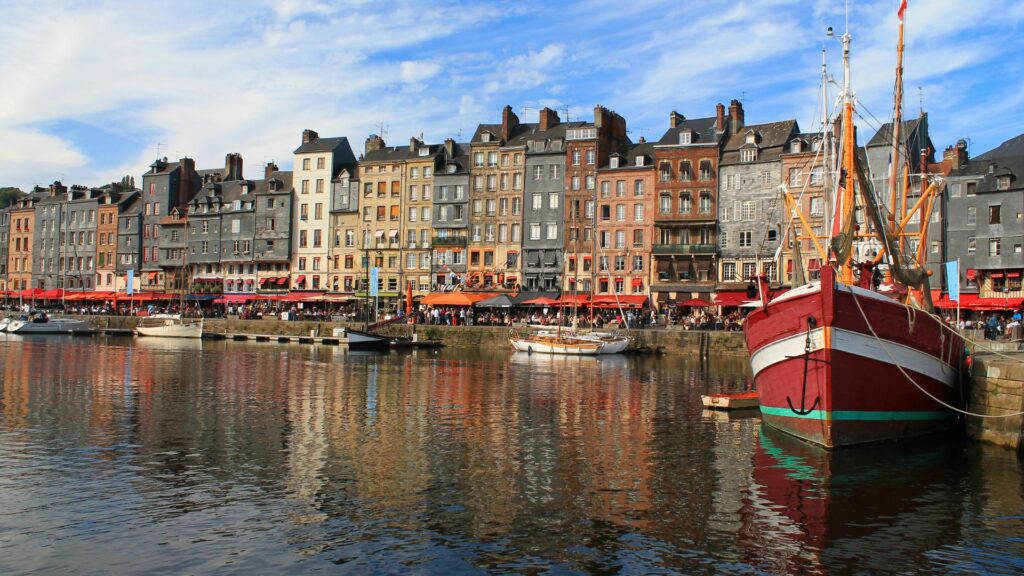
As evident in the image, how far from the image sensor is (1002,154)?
74.1 metres

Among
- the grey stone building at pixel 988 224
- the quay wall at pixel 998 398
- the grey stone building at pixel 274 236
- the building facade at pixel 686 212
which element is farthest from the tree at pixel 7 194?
the quay wall at pixel 998 398

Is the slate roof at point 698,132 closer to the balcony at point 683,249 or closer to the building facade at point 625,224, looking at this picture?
the building facade at point 625,224

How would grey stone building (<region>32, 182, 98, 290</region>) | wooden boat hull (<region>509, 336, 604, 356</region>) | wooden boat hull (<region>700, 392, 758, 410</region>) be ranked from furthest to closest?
grey stone building (<region>32, 182, 98, 290</region>) < wooden boat hull (<region>509, 336, 604, 356</region>) < wooden boat hull (<region>700, 392, 758, 410</region>)

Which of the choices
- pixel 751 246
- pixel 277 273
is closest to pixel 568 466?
pixel 751 246

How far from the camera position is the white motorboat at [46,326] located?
84812 millimetres

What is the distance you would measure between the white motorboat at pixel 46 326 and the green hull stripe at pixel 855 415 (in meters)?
78.4

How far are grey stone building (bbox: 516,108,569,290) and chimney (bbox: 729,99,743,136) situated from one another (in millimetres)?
15678

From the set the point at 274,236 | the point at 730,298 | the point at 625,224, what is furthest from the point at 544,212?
the point at 274,236

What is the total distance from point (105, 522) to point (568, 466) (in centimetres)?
988

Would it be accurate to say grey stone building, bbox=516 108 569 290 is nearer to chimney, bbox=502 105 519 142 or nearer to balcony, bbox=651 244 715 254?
chimney, bbox=502 105 519 142

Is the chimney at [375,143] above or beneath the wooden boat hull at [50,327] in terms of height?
above

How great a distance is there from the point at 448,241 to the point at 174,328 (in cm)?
2971

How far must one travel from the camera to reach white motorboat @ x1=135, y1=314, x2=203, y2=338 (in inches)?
3088

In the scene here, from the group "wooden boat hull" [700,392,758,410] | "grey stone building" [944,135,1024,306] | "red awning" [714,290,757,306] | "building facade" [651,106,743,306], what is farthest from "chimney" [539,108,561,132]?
"wooden boat hull" [700,392,758,410]
